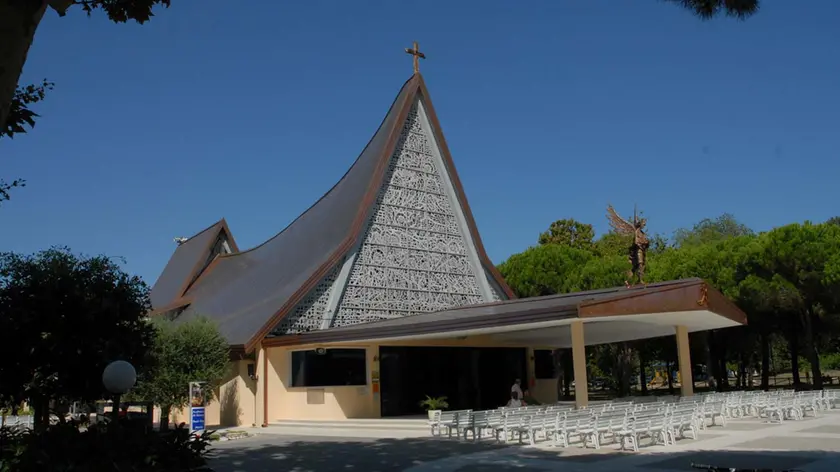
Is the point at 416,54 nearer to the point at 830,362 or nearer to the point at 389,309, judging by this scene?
the point at 389,309

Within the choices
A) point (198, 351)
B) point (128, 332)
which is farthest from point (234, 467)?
point (198, 351)

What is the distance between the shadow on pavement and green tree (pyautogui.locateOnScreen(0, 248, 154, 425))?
9.21 ft

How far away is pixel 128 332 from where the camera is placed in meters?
12.9

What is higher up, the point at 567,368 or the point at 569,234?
the point at 569,234

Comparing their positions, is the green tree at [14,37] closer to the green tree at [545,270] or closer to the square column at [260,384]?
the square column at [260,384]

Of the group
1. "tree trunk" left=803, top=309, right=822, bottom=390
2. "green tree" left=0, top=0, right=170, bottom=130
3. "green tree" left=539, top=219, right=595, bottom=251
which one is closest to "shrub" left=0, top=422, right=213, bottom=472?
"green tree" left=0, top=0, right=170, bottom=130

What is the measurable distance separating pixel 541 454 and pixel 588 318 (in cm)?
415

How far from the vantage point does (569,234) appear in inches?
2429

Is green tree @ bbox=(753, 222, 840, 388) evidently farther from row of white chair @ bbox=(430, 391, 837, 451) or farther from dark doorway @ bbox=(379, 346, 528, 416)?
row of white chair @ bbox=(430, 391, 837, 451)

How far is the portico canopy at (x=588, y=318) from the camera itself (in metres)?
17.2

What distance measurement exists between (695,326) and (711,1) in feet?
56.6

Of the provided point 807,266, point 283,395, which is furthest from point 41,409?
point 807,266

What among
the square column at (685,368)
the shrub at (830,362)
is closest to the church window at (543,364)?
the square column at (685,368)

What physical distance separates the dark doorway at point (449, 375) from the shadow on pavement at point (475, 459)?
7.53m
